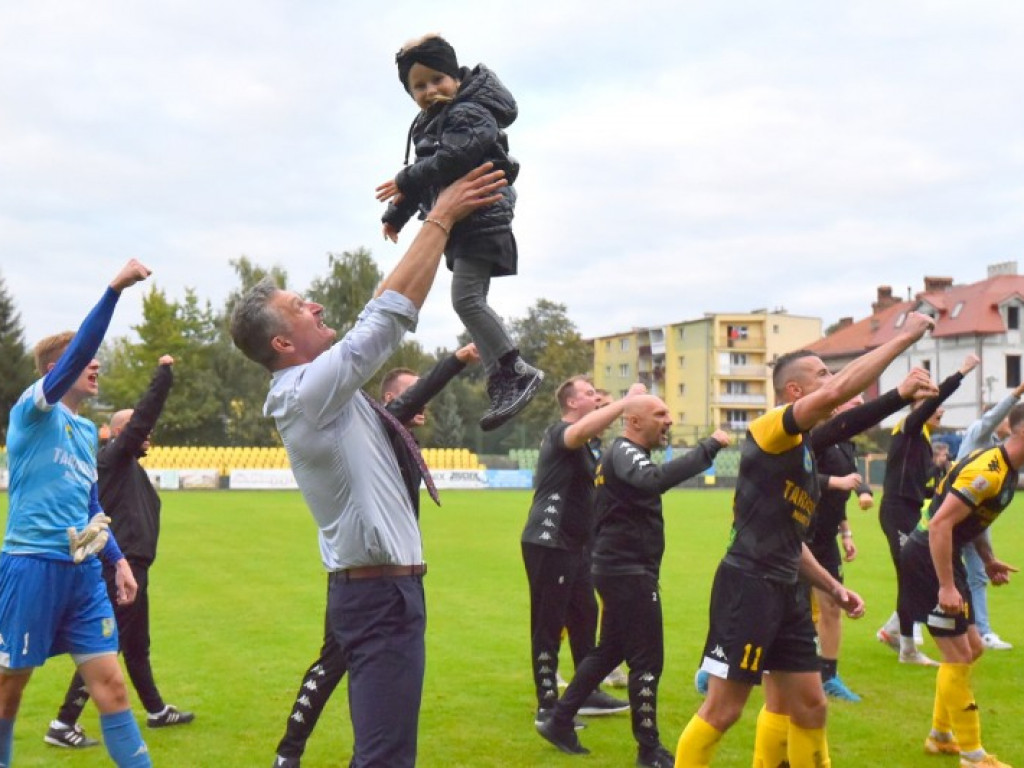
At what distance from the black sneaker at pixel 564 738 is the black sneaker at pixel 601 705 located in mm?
992

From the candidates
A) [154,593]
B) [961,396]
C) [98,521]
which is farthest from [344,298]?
[98,521]

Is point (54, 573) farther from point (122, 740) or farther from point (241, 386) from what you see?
point (241, 386)

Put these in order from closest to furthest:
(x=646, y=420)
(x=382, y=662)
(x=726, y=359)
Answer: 1. (x=382, y=662)
2. (x=646, y=420)
3. (x=726, y=359)

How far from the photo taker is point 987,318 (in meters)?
62.0

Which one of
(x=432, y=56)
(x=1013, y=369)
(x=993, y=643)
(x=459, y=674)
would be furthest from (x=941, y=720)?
(x=1013, y=369)

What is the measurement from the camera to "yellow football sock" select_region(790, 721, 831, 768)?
5195 millimetres

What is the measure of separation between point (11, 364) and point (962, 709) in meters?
64.0

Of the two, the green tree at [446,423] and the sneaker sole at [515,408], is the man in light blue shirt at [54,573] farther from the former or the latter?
the green tree at [446,423]

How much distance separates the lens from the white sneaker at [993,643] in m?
10.4

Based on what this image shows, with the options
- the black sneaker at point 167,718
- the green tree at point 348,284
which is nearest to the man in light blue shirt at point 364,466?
the black sneaker at point 167,718

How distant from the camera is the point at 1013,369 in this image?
206 feet

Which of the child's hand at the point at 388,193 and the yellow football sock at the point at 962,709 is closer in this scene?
the child's hand at the point at 388,193

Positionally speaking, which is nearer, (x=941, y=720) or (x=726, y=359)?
(x=941, y=720)

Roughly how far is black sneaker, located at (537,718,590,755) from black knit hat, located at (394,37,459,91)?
4.72 m
